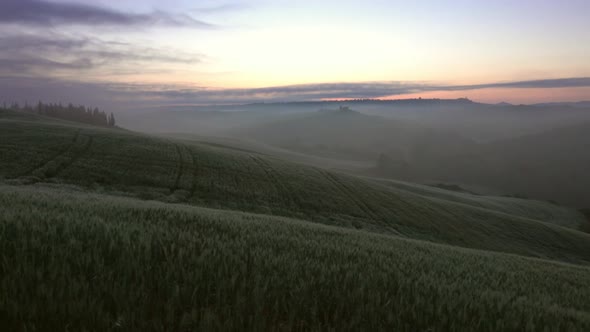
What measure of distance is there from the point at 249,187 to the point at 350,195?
14.9 metres

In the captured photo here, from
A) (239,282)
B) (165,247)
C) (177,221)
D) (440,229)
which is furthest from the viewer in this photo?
(440,229)

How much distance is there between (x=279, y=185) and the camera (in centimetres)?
4878

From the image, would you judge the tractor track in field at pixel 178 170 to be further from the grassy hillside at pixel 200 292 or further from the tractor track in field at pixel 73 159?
the grassy hillside at pixel 200 292

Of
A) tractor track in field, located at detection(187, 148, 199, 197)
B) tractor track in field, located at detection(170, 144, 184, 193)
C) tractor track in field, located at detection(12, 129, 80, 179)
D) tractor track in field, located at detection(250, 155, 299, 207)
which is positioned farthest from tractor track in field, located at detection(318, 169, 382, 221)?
tractor track in field, located at detection(12, 129, 80, 179)

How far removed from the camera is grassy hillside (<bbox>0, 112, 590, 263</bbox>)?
3850cm

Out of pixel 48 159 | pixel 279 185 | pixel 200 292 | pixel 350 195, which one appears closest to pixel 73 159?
pixel 48 159

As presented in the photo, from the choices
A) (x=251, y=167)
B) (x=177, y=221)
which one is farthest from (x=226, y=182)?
(x=177, y=221)

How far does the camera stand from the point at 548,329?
3.78 metres

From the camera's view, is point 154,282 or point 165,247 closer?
point 154,282

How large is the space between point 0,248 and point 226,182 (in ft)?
139

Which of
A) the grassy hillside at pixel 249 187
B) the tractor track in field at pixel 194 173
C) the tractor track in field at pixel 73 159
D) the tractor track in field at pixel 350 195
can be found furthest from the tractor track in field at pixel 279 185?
the tractor track in field at pixel 73 159

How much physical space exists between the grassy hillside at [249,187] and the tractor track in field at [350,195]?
0.17 metres

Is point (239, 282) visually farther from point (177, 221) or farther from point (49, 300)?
point (177, 221)

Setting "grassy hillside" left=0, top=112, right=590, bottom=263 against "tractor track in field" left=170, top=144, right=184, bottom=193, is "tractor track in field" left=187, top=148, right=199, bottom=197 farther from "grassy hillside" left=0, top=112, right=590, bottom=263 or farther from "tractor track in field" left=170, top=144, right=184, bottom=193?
"tractor track in field" left=170, top=144, right=184, bottom=193
